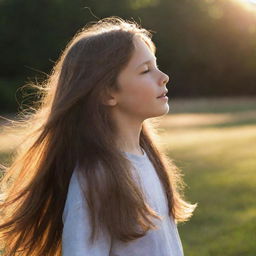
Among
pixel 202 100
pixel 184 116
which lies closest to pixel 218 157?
pixel 184 116

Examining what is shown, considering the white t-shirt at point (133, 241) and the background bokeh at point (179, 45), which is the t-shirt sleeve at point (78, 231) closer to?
the white t-shirt at point (133, 241)

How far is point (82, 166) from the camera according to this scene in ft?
6.72

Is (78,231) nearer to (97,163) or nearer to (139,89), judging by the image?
(97,163)

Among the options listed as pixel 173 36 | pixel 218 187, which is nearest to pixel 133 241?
pixel 218 187

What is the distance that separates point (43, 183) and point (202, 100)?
37.6m

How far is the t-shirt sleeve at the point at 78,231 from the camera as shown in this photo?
1945mm

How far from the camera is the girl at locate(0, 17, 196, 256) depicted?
202 cm

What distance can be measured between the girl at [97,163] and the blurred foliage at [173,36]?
1323 inches

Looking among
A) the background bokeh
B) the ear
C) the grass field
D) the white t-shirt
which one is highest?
the ear

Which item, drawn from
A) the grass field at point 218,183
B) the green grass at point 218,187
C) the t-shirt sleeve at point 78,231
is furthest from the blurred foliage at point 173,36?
the t-shirt sleeve at point 78,231

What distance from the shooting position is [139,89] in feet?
7.28

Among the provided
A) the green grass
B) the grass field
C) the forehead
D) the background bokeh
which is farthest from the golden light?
the forehead

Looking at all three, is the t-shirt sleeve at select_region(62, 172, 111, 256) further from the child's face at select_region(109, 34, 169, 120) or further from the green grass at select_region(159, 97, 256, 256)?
the green grass at select_region(159, 97, 256, 256)

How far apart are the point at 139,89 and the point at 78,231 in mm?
536
